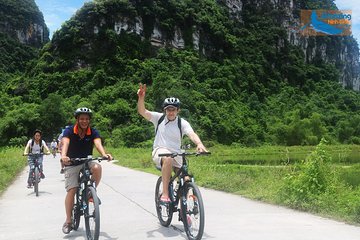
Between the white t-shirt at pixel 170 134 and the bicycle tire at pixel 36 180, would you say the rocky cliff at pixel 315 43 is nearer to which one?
the bicycle tire at pixel 36 180

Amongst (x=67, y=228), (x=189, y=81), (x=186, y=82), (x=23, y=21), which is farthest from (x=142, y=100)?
(x=23, y=21)

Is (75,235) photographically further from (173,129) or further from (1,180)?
(1,180)

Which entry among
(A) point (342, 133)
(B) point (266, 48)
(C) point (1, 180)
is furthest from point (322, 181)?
(B) point (266, 48)

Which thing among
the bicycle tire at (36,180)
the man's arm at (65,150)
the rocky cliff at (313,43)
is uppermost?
the rocky cliff at (313,43)

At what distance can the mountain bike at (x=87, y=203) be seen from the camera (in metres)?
4.89

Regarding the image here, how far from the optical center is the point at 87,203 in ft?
17.0

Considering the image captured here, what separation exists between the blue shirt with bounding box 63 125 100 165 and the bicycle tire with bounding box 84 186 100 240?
0.61 m

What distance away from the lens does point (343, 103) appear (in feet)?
313

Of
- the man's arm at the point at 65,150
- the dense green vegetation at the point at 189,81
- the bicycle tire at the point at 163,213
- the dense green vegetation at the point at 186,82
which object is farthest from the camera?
the dense green vegetation at the point at 186,82

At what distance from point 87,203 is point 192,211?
1.31 metres

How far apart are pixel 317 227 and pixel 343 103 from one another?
96.4 metres

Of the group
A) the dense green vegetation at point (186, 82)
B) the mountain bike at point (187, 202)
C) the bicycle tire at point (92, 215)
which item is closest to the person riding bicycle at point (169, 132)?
the mountain bike at point (187, 202)

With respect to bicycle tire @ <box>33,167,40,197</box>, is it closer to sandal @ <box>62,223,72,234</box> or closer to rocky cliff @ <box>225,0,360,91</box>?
sandal @ <box>62,223,72,234</box>

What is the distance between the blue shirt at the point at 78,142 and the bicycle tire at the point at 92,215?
1.99ft
